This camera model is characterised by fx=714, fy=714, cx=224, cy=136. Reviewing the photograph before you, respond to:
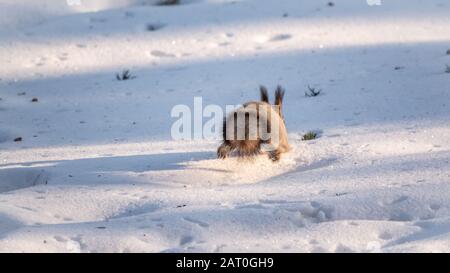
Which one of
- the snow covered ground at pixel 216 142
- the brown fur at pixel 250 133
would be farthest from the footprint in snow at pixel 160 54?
the brown fur at pixel 250 133

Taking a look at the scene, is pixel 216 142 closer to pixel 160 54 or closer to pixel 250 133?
pixel 250 133

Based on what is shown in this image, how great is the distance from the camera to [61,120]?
8188 millimetres

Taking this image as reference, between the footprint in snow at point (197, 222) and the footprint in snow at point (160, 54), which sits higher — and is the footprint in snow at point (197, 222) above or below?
below

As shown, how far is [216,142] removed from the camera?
687 cm

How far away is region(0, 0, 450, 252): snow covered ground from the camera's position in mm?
4230

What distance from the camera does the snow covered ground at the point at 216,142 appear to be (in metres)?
4.23

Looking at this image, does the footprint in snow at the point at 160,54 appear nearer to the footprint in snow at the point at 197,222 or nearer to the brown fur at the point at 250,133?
the brown fur at the point at 250,133

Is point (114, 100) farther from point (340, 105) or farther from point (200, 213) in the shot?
point (200, 213)

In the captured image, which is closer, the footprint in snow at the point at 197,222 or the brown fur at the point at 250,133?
the footprint in snow at the point at 197,222

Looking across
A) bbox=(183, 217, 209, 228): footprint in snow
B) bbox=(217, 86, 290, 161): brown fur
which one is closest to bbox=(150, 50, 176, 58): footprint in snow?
bbox=(217, 86, 290, 161): brown fur

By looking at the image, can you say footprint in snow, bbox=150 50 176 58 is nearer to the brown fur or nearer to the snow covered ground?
the snow covered ground

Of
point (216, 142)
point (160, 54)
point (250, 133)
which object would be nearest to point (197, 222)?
point (250, 133)

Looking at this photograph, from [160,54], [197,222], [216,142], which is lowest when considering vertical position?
[197,222]

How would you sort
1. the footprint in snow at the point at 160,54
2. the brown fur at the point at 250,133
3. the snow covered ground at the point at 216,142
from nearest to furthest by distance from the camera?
the snow covered ground at the point at 216,142 → the brown fur at the point at 250,133 → the footprint in snow at the point at 160,54
